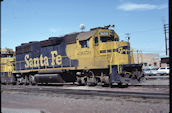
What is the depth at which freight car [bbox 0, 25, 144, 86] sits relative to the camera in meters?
13.7

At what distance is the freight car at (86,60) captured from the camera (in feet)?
45.1

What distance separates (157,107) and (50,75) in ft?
36.9

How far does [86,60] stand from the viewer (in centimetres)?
1494

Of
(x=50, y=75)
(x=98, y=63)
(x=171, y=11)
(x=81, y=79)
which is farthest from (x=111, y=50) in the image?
(x=171, y=11)

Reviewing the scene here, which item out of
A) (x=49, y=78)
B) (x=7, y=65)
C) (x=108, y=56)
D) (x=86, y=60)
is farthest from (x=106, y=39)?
(x=7, y=65)

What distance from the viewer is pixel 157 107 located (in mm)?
6996

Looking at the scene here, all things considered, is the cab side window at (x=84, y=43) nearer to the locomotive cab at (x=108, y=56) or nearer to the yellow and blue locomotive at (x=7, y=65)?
the locomotive cab at (x=108, y=56)

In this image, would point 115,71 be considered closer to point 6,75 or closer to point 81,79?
point 81,79

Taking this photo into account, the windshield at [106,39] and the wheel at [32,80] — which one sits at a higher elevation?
the windshield at [106,39]

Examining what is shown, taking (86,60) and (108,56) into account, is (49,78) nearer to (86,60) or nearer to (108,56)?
(86,60)

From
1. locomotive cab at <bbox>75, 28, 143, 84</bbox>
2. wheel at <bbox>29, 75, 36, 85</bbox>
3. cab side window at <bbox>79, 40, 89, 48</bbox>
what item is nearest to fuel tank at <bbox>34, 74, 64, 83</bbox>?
wheel at <bbox>29, 75, 36, 85</bbox>

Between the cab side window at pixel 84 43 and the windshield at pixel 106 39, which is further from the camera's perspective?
the cab side window at pixel 84 43

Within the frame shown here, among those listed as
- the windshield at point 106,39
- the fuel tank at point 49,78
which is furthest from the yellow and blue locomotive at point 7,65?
the windshield at point 106,39

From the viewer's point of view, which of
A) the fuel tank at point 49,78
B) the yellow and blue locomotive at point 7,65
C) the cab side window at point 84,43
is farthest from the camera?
the yellow and blue locomotive at point 7,65
